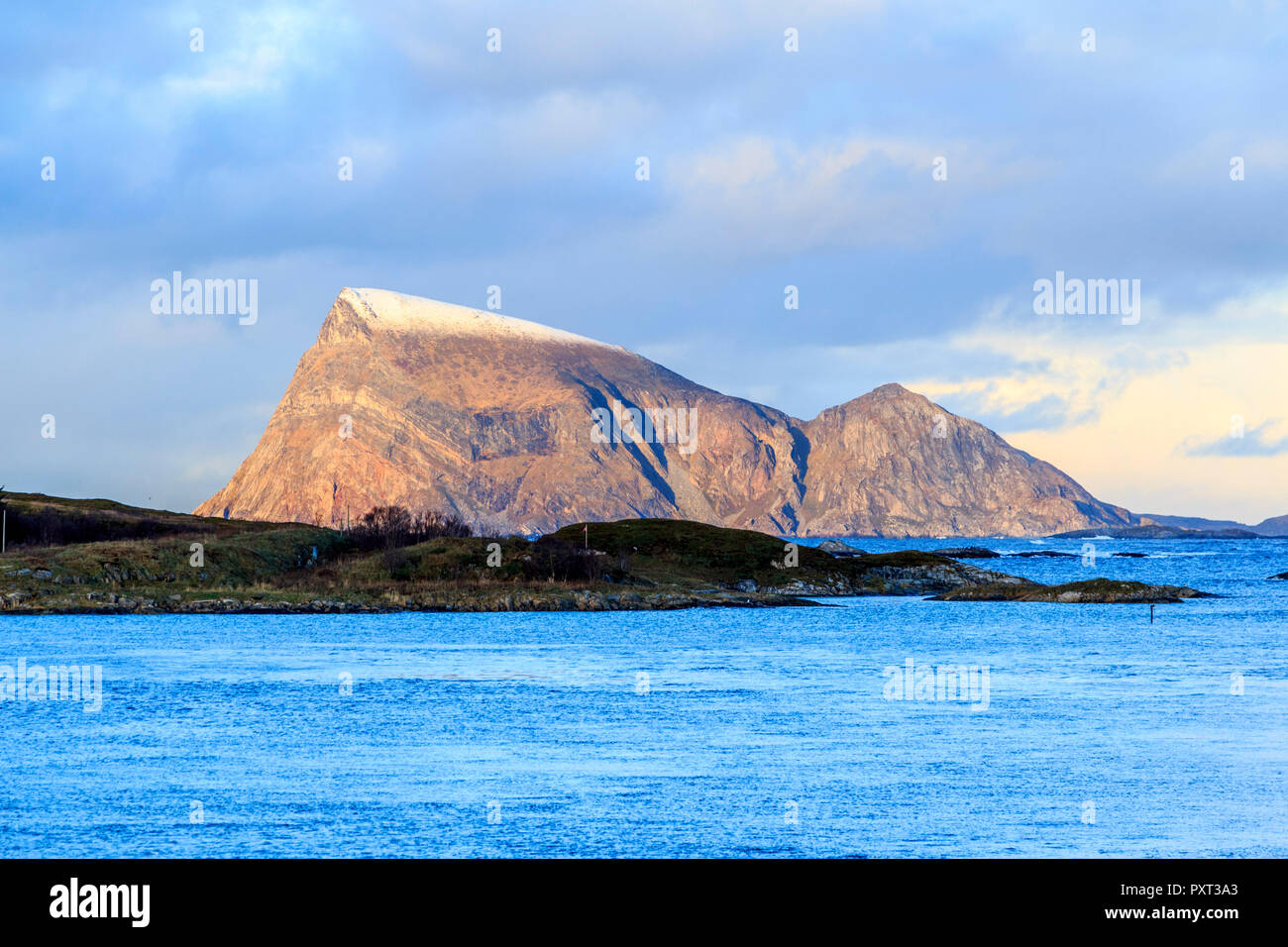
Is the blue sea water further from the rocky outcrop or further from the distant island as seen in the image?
the rocky outcrop

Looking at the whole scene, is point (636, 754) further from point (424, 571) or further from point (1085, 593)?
point (1085, 593)

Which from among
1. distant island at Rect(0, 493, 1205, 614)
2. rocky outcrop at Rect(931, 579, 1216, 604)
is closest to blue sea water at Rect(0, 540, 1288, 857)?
distant island at Rect(0, 493, 1205, 614)

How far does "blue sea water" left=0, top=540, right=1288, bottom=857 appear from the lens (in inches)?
915

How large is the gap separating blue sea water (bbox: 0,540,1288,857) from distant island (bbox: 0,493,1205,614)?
35546 millimetres

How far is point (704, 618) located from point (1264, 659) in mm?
47890

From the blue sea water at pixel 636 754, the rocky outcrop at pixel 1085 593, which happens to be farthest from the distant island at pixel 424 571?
the blue sea water at pixel 636 754

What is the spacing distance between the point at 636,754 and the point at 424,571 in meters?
95.0

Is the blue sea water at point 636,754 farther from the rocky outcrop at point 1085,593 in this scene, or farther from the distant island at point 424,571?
the rocky outcrop at point 1085,593

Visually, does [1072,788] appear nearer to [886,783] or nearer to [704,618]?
[886,783]

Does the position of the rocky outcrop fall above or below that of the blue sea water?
below

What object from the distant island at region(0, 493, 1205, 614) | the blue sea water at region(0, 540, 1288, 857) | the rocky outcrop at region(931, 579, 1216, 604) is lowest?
the rocky outcrop at region(931, 579, 1216, 604)
